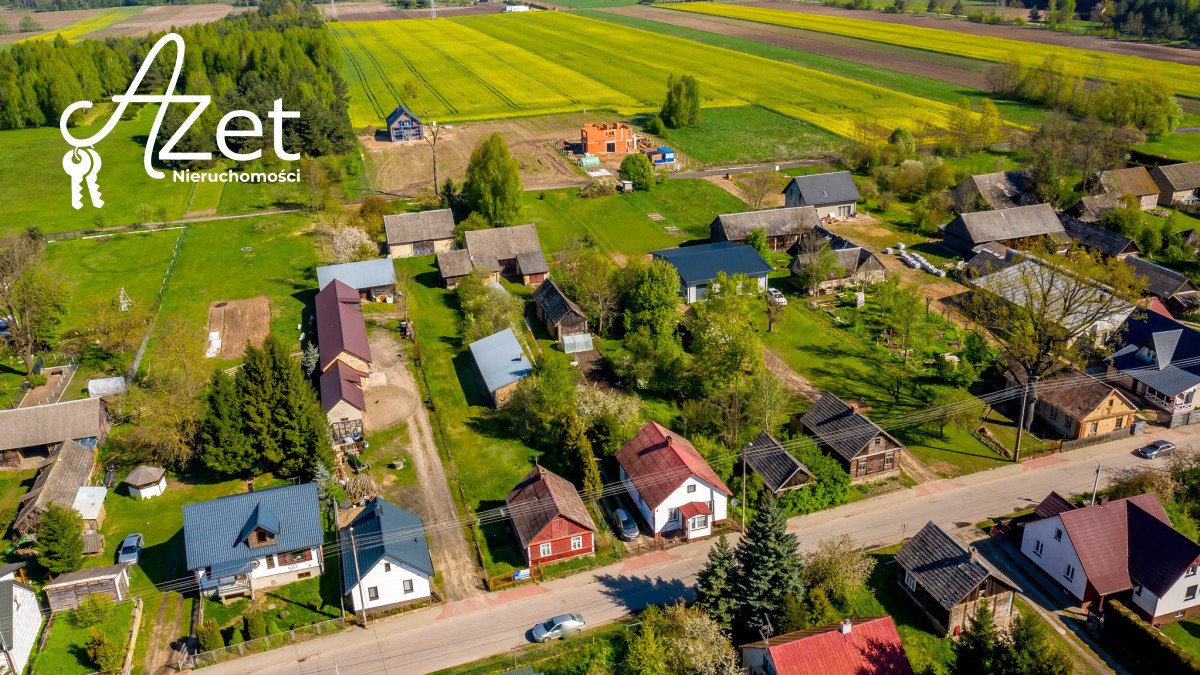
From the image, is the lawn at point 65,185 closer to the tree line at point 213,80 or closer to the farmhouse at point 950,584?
the tree line at point 213,80

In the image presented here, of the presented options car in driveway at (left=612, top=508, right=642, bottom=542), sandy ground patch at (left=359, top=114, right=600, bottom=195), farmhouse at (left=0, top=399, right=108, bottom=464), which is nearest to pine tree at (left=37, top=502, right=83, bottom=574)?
farmhouse at (left=0, top=399, right=108, bottom=464)

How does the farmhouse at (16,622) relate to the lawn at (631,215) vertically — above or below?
below

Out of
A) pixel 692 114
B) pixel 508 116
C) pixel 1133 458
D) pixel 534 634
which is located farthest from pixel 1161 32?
pixel 534 634

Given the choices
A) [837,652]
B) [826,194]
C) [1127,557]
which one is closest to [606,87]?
[826,194]

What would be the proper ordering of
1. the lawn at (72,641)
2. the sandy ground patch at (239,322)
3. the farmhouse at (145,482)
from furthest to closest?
the sandy ground patch at (239,322), the farmhouse at (145,482), the lawn at (72,641)

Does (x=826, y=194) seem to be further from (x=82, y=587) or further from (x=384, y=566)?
(x=82, y=587)

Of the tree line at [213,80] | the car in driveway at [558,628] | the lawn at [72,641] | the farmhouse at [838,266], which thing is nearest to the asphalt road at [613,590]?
the car in driveway at [558,628]
